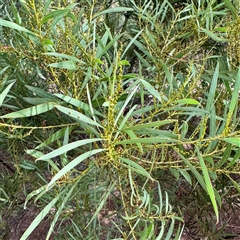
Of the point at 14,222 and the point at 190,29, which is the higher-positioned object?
the point at 190,29

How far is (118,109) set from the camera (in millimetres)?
557

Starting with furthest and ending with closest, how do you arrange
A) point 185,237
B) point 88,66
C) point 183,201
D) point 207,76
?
point 185,237 → point 183,201 → point 207,76 → point 88,66

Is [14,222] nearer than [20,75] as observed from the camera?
No

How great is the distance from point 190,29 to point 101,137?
49cm

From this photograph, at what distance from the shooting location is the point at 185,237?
1.35 m

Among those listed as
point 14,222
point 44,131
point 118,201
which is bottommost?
point 14,222

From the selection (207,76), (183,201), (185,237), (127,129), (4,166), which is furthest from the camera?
(185,237)

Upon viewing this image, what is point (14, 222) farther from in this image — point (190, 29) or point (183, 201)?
point (190, 29)

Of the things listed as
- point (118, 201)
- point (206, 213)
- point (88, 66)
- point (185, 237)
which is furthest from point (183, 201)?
point (88, 66)

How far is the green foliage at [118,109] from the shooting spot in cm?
53

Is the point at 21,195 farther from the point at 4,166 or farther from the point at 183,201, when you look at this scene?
the point at 183,201

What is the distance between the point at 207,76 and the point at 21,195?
27.2 inches

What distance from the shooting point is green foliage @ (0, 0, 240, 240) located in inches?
20.7

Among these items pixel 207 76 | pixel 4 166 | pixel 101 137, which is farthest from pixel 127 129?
pixel 4 166
